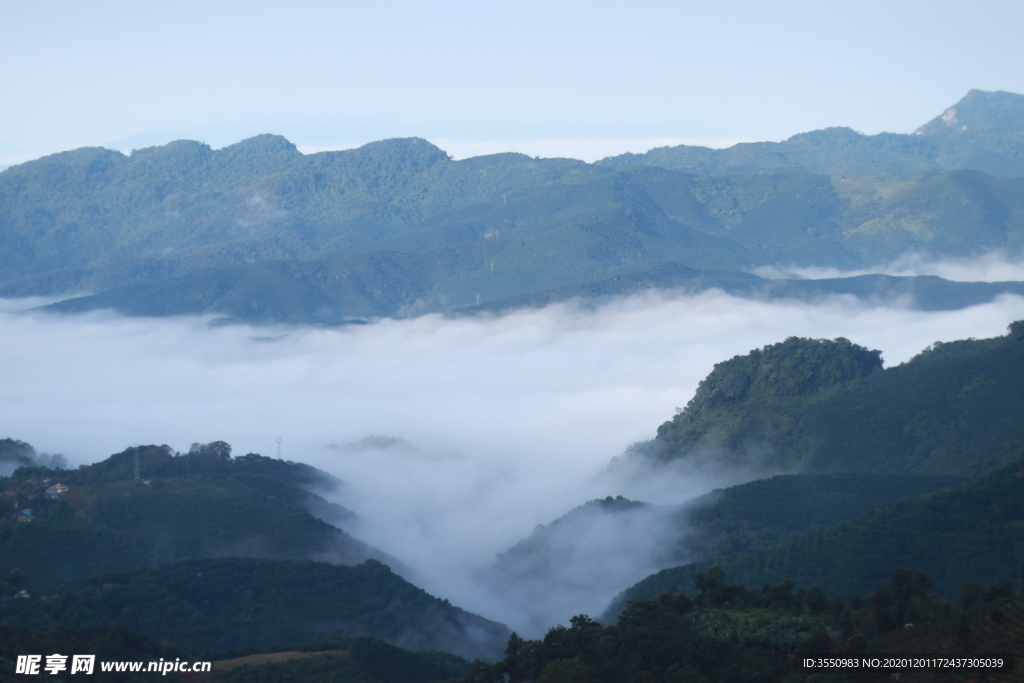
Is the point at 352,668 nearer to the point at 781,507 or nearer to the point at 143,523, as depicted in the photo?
the point at 143,523

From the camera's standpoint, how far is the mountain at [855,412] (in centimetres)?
7706

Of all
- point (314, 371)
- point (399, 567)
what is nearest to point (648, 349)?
point (314, 371)

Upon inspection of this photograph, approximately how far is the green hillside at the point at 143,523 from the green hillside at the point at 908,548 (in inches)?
847

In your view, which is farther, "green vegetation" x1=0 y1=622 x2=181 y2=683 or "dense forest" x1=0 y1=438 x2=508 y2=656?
"dense forest" x1=0 y1=438 x2=508 y2=656

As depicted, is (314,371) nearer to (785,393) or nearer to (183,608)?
(785,393)

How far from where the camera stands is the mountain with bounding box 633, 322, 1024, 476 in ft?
253

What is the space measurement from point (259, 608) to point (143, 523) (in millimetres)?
13577

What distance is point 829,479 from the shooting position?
233ft

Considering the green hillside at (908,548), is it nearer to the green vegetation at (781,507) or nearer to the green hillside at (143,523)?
the green vegetation at (781,507)

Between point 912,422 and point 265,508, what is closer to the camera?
point 265,508

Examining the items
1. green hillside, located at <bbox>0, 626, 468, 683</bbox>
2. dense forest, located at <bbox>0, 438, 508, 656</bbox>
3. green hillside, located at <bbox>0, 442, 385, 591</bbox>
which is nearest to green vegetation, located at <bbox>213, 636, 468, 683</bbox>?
green hillside, located at <bbox>0, 626, 468, 683</bbox>

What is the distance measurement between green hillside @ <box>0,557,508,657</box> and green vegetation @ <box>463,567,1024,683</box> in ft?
54.6

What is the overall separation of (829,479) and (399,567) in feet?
92.5

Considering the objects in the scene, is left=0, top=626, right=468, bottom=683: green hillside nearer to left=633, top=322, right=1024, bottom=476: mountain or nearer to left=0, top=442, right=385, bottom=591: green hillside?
left=0, top=442, right=385, bottom=591: green hillside
